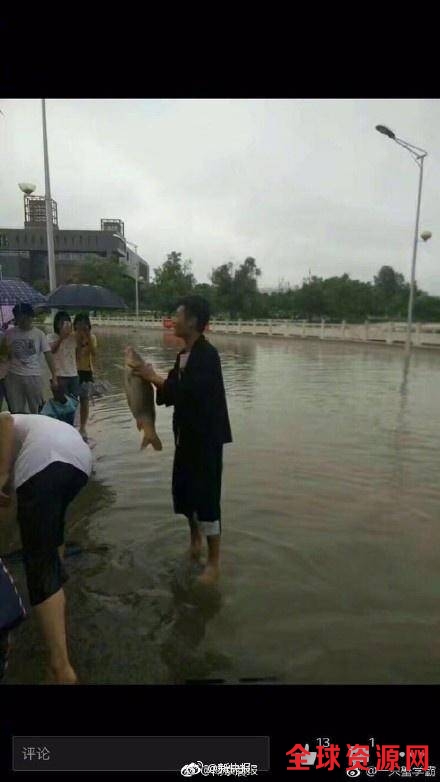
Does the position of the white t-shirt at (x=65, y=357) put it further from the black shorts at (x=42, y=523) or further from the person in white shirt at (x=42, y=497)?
the black shorts at (x=42, y=523)

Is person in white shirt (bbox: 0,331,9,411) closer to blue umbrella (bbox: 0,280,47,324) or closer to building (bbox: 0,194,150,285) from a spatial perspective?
blue umbrella (bbox: 0,280,47,324)

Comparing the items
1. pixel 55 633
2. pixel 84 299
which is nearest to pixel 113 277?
pixel 84 299

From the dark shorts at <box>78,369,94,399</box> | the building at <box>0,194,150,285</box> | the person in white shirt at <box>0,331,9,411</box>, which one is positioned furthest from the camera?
the building at <box>0,194,150,285</box>

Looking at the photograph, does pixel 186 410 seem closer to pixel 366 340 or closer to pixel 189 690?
pixel 189 690

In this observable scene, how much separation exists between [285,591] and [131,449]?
3.61 metres

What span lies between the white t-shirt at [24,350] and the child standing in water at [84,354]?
1089mm

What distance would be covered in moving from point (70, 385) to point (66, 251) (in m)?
71.3

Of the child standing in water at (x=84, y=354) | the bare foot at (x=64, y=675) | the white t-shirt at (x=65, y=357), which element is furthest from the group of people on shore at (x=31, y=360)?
the bare foot at (x=64, y=675)

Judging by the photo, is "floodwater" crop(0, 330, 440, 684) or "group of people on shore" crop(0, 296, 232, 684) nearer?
"group of people on shore" crop(0, 296, 232, 684)

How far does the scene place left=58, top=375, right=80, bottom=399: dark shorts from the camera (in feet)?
19.6

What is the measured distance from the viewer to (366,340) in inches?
1175

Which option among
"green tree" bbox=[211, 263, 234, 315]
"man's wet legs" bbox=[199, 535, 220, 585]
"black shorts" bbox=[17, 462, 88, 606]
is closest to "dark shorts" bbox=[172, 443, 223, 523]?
"man's wet legs" bbox=[199, 535, 220, 585]

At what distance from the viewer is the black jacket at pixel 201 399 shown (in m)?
3.01

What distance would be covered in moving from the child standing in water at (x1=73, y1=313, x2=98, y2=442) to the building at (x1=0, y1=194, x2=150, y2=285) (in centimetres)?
3951
